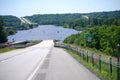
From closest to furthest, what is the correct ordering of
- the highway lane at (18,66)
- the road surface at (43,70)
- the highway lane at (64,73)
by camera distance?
1. the highway lane at (64,73)
2. the road surface at (43,70)
3. the highway lane at (18,66)

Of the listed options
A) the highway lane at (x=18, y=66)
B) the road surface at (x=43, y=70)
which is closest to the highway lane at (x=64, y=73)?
the road surface at (x=43, y=70)

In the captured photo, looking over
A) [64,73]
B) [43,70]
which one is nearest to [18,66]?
[43,70]

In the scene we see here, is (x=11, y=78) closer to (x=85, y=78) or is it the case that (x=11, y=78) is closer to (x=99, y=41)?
(x=85, y=78)

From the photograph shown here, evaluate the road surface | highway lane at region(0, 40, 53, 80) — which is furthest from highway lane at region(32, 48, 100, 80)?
highway lane at region(0, 40, 53, 80)

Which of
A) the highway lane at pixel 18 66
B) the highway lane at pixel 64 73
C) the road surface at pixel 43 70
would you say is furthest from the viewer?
the highway lane at pixel 18 66

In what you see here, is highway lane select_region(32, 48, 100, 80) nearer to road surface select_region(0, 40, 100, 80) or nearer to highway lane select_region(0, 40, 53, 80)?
road surface select_region(0, 40, 100, 80)

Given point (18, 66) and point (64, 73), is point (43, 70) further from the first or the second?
point (18, 66)

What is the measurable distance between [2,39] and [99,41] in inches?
1575

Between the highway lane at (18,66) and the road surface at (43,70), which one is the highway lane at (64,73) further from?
the highway lane at (18,66)

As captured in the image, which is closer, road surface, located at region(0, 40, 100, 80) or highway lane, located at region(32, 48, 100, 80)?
highway lane, located at region(32, 48, 100, 80)

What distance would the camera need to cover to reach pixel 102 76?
15336 mm

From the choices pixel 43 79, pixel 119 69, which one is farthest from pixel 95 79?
pixel 43 79

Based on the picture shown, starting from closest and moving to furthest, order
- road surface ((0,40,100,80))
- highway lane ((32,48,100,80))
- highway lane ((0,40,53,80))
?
highway lane ((32,48,100,80)) → road surface ((0,40,100,80)) → highway lane ((0,40,53,80))

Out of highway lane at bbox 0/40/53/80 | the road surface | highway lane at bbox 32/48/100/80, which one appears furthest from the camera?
highway lane at bbox 0/40/53/80
